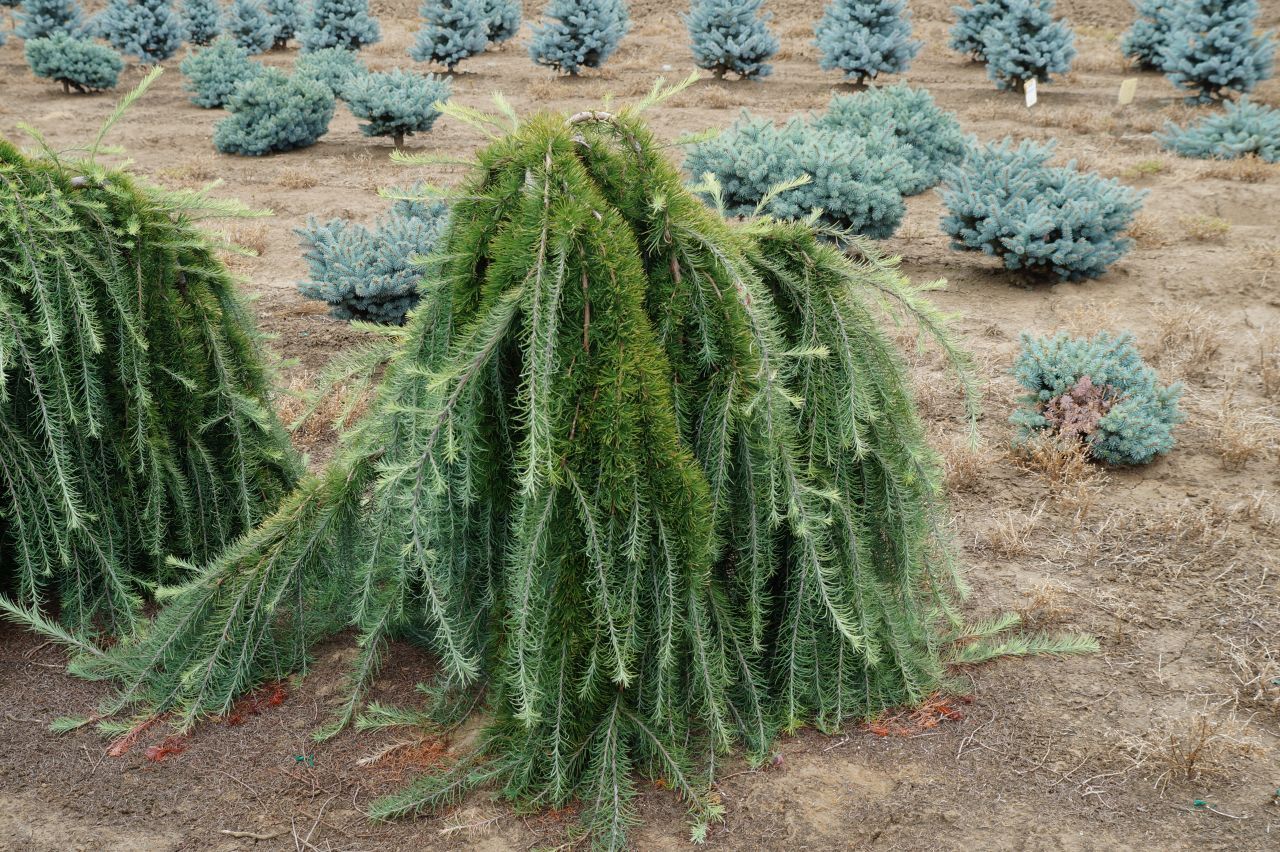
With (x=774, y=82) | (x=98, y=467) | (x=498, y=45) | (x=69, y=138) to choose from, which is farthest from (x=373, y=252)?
(x=498, y=45)

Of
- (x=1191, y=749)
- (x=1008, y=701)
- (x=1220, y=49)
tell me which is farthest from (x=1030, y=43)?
(x=1191, y=749)

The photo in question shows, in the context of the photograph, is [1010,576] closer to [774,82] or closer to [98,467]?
[98,467]

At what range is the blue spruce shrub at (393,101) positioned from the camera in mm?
10703

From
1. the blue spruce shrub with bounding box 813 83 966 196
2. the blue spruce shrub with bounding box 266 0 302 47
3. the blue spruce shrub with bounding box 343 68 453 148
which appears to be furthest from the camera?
the blue spruce shrub with bounding box 266 0 302 47

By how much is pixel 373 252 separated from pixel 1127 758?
472 cm

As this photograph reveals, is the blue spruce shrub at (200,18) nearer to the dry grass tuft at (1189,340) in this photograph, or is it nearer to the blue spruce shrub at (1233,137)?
the blue spruce shrub at (1233,137)

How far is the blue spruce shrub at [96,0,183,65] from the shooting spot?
54.9ft

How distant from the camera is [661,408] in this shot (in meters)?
2.62

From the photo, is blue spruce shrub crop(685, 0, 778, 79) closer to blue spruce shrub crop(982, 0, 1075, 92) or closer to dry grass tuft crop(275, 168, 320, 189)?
blue spruce shrub crop(982, 0, 1075, 92)

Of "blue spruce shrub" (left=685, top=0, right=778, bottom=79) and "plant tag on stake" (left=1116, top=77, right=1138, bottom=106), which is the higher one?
"blue spruce shrub" (left=685, top=0, right=778, bottom=79)

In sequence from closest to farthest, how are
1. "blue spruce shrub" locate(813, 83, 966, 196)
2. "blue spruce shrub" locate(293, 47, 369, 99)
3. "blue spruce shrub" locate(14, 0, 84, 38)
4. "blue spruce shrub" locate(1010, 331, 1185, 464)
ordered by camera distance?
"blue spruce shrub" locate(1010, 331, 1185, 464) < "blue spruce shrub" locate(813, 83, 966, 196) < "blue spruce shrub" locate(293, 47, 369, 99) < "blue spruce shrub" locate(14, 0, 84, 38)

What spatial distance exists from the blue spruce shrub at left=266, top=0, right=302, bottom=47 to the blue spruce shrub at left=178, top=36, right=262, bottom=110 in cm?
555

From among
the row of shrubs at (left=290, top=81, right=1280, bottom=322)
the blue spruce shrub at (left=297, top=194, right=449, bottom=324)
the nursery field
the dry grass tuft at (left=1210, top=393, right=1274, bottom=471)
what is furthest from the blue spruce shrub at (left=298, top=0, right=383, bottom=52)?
the dry grass tuft at (left=1210, top=393, right=1274, bottom=471)

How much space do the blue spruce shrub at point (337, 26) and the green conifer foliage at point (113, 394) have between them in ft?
47.3
